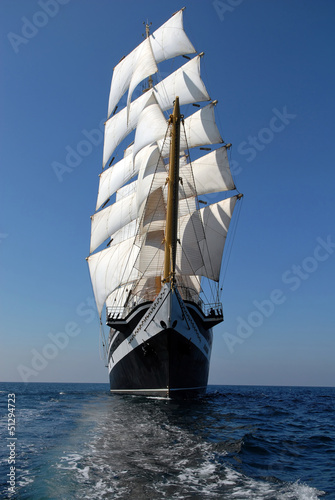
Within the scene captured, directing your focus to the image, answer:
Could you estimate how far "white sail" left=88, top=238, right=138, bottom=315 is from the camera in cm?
3058

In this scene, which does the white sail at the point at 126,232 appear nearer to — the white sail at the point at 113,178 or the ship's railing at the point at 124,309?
the white sail at the point at 113,178

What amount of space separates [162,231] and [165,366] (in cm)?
996

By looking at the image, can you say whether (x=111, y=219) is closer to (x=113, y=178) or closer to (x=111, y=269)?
(x=113, y=178)

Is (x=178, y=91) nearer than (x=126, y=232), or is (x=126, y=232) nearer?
(x=178, y=91)

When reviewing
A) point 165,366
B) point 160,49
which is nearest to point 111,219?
Answer: point 160,49

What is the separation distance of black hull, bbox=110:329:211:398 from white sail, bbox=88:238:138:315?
9.10 m

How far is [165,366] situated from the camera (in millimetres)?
19016

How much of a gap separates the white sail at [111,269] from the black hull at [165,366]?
9.10 meters

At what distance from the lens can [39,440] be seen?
32.5 ft

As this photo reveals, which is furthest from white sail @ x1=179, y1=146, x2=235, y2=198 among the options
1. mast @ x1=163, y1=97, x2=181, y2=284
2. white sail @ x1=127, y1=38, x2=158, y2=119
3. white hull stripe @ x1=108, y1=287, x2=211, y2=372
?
white hull stripe @ x1=108, y1=287, x2=211, y2=372

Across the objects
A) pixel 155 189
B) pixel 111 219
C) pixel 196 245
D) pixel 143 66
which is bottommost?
pixel 196 245

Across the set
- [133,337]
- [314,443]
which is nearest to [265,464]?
[314,443]

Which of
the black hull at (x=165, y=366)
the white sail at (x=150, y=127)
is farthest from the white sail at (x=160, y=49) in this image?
the black hull at (x=165, y=366)

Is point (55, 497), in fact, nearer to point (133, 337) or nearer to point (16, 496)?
point (16, 496)
